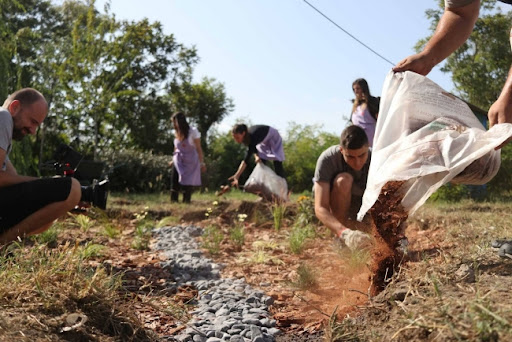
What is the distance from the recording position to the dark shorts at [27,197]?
3633 mm

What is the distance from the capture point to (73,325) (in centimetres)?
212

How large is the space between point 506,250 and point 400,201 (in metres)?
0.51

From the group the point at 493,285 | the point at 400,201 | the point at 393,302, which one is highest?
the point at 400,201

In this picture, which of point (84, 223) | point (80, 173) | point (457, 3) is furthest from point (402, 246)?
point (80, 173)

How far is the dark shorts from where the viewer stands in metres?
3.63

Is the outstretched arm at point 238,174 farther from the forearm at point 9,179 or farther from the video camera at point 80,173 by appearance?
the forearm at point 9,179

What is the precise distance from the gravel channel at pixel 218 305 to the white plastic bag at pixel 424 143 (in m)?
0.88

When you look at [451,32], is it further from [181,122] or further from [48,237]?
[181,122]

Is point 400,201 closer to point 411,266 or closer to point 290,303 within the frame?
point 411,266

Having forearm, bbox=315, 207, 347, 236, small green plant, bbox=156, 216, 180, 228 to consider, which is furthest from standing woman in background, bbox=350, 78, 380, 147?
small green plant, bbox=156, 216, 180, 228

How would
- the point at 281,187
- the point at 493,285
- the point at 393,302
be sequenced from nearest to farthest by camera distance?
1. the point at 493,285
2. the point at 393,302
3. the point at 281,187

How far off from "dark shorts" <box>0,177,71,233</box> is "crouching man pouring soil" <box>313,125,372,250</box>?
196 cm

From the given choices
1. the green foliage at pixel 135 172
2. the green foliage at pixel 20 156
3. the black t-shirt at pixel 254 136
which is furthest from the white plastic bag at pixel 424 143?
the green foliage at pixel 135 172

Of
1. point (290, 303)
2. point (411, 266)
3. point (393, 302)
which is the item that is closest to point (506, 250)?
point (411, 266)
